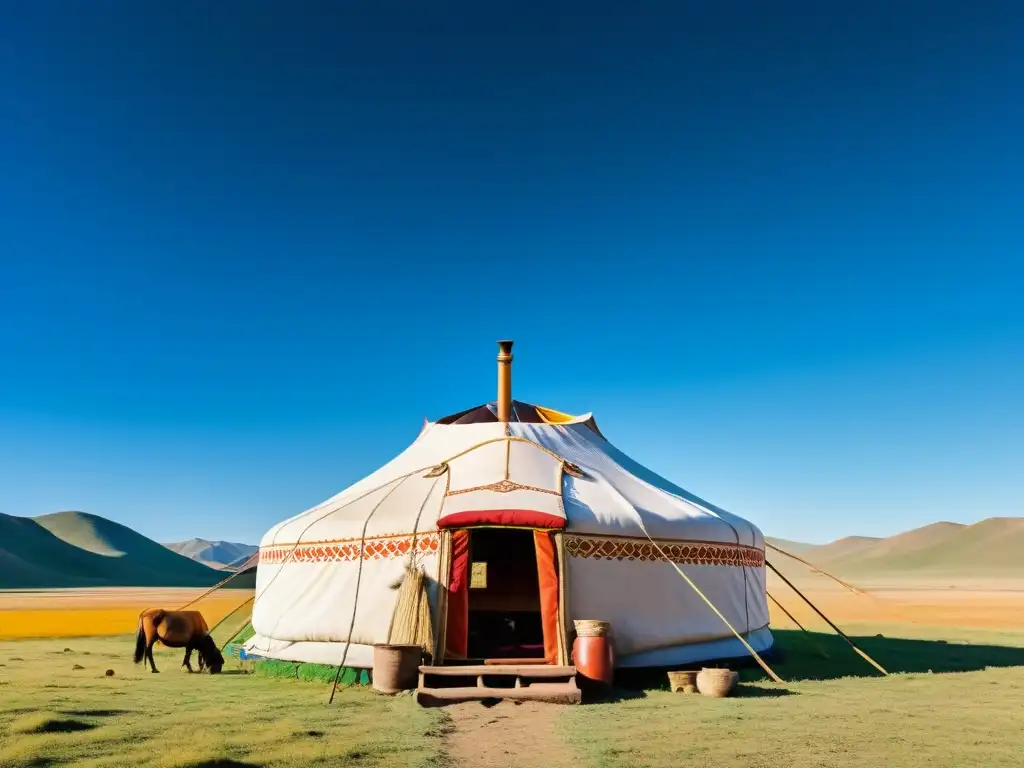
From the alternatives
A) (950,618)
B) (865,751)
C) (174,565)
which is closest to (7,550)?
(174,565)

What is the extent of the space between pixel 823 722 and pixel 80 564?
299ft

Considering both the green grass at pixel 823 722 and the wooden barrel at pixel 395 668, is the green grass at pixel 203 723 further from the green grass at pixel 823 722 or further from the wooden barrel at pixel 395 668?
the green grass at pixel 823 722

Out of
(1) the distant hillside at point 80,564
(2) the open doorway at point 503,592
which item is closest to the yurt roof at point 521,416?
(2) the open doorway at point 503,592

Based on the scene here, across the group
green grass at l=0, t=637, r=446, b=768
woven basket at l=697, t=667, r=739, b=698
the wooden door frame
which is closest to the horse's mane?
green grass at l=0, t=637, r=446, b=768

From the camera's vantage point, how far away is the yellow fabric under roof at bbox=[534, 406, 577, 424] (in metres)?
12.2

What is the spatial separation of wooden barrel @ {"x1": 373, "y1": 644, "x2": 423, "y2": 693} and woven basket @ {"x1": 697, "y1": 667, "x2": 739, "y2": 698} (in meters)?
2.81

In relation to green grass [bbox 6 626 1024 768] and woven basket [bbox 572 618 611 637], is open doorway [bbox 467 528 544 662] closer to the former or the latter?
woven basket [bbox 572 618 611 637]

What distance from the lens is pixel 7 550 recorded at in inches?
3066

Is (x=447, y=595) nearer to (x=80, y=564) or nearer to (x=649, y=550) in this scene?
A: (x=649, y=550)

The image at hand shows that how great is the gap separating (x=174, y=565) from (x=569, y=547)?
106 m

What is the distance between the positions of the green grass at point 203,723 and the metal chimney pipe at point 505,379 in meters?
4.49

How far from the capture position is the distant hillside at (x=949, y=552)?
89750 mm

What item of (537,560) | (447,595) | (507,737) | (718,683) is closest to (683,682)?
(718,683)

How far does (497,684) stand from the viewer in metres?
7.53
